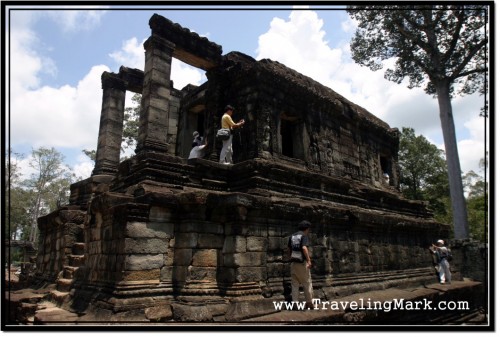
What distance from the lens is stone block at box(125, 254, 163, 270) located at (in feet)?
16.6

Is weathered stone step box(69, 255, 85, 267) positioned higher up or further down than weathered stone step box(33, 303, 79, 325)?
higher up

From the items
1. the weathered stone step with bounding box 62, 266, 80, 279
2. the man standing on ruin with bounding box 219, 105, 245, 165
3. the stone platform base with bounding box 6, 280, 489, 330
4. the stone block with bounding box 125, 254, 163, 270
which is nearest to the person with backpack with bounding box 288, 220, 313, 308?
the stone platform base with bounding box 6, 280, 489, 330

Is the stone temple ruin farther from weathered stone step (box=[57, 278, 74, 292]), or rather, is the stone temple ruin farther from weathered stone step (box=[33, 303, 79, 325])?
weathered stone step (box=[33, 303, 79, 325])

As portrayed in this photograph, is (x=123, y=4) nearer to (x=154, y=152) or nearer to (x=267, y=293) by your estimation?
(x=154, y=152)

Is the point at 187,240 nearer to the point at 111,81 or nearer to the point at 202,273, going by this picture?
the point at 202,273

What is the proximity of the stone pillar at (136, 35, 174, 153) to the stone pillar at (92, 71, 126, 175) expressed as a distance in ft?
9.25

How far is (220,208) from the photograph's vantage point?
229 inches

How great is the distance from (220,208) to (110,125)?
17.3 feet

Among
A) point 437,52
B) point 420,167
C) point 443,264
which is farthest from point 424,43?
point 420,167

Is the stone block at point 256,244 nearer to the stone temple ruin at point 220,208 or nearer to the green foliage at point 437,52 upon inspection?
the stone temple ruin at point 220,208

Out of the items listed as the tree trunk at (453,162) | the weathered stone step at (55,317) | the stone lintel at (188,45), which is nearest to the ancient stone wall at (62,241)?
the weathered stone step at (55,317)

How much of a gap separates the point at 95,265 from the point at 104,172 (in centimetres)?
→ 385

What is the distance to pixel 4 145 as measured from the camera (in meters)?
4.70

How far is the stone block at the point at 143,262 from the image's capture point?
507 cm
